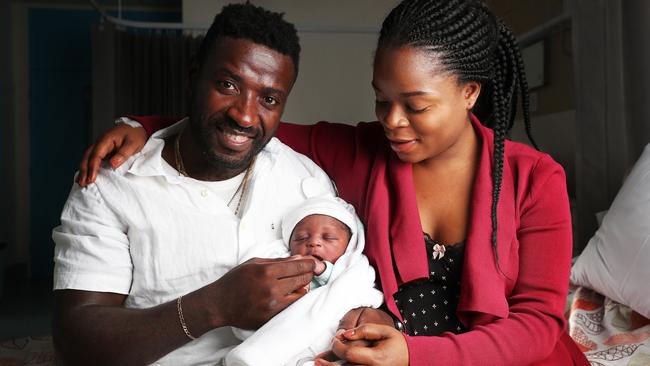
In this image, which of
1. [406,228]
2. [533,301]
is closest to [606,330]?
[533,301]

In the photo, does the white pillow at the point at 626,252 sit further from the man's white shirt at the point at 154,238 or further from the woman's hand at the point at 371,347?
the man's white shirt at the point at 154,238

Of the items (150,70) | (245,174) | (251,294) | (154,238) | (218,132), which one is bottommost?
Answer: (251,294)

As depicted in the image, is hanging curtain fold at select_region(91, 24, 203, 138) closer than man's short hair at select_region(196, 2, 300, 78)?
No

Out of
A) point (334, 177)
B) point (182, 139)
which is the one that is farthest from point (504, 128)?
point (182, 139)

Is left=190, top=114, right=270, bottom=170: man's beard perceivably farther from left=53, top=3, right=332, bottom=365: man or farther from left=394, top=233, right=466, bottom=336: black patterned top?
left=394, top=233, right=466, bottom=336: black patterned top

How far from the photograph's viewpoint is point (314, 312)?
1.33m

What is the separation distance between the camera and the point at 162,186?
152 cm

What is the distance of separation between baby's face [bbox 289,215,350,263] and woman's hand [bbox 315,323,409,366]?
0.25 m

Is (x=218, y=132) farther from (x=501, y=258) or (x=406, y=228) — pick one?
(x=501, y=258)

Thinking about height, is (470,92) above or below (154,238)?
above

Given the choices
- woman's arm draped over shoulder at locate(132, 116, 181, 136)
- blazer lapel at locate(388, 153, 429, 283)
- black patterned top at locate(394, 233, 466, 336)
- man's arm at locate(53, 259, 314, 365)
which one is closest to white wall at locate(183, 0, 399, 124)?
woman's arm draped over shoulder at locate(132, 116, 181, 136)

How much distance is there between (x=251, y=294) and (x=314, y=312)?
14 cm

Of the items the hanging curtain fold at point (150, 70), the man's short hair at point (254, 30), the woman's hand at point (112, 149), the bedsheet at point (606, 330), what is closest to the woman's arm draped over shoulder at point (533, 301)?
the bedsheet at point (606, 330)

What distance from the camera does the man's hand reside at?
4.30 ft
